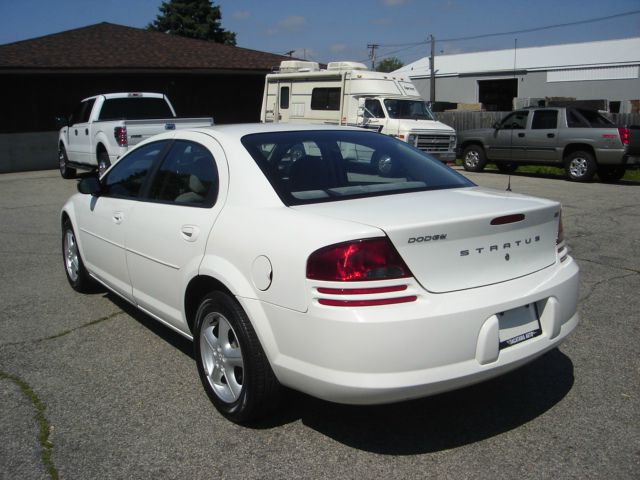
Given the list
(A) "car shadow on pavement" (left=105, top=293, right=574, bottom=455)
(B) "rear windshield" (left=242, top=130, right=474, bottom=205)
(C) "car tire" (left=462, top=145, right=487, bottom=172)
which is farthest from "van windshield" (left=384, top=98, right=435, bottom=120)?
(A) "car shadow on pavement" (left=105, top=293, right=574, bottom=455)

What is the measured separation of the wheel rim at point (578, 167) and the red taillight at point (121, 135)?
418 inches

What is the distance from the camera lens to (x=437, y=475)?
113 inches

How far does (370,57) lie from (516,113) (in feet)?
222

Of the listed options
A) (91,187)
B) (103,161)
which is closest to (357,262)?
(91,187)

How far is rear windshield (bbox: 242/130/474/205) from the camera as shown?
11.4 ft

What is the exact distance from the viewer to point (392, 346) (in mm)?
2729

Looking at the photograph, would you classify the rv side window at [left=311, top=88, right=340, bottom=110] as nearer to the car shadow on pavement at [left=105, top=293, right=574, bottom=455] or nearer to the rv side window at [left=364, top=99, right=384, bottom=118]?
the rv side window at [left=364, top=99, right=384, bottom=118]

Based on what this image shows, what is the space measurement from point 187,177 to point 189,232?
19.9 inches

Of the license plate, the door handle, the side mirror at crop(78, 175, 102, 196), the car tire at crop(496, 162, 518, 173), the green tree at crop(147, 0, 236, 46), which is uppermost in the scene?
the green tree at crop(147, 0, 236, 46)

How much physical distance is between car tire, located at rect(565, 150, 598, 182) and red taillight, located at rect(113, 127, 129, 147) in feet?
34.8

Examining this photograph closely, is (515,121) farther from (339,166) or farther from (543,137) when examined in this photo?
(339,166)

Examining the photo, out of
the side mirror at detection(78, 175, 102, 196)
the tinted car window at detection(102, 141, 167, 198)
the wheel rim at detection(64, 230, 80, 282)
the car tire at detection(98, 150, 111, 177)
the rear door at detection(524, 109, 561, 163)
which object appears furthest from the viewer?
the rear door at detection(524, 109, 561, 163)

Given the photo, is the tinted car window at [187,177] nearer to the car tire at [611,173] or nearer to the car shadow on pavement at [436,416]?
the car shadow on pavement at [436,416]

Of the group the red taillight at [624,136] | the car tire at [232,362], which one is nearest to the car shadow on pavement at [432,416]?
the car tire at [232,362]
